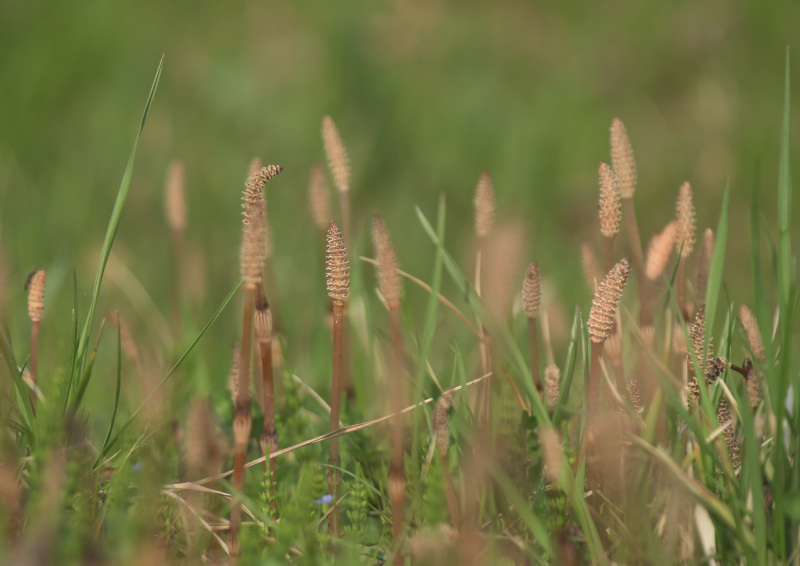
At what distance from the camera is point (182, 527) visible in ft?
5.12

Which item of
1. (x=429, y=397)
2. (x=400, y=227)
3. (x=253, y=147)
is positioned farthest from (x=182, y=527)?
(x=253, y=147)

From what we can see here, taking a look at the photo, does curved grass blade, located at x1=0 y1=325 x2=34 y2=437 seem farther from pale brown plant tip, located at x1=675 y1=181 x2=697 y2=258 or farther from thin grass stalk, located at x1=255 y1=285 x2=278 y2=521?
pale brown plant tip, located at x1=675 y1=181 x2=697 y2=258

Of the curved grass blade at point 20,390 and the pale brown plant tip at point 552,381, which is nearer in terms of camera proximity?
the curved grass blade at point 20,390

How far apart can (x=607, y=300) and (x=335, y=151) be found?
0.77m

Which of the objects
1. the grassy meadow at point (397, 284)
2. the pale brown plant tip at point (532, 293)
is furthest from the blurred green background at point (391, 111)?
the pale brown plant tip at point (532, 293)

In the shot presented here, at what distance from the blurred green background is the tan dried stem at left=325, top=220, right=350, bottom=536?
2351 millimetres

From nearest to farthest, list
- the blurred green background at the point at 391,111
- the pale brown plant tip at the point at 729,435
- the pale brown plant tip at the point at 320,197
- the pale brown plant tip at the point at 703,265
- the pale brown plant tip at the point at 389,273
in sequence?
the pale brown plant tip at the point at 389,273
the pale brown plant tip at the point at 729,435
the pale brown plant tip at the point at 703,265
the pale brown plant tip at the point at 320,197
the blurred green background at the point at 391,111

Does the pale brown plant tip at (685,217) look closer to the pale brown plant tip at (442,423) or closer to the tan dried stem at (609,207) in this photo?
the tan dried stem at (609,207)

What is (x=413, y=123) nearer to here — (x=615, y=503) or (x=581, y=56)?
(x=581, y=56)

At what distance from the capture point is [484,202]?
178 cm

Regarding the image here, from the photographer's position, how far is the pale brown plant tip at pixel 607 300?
1.35m

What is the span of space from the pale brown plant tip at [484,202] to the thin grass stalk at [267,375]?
478mm

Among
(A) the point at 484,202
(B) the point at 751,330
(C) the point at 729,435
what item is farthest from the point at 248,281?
(B) the point at 751,330

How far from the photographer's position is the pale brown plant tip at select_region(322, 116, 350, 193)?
190 cm
